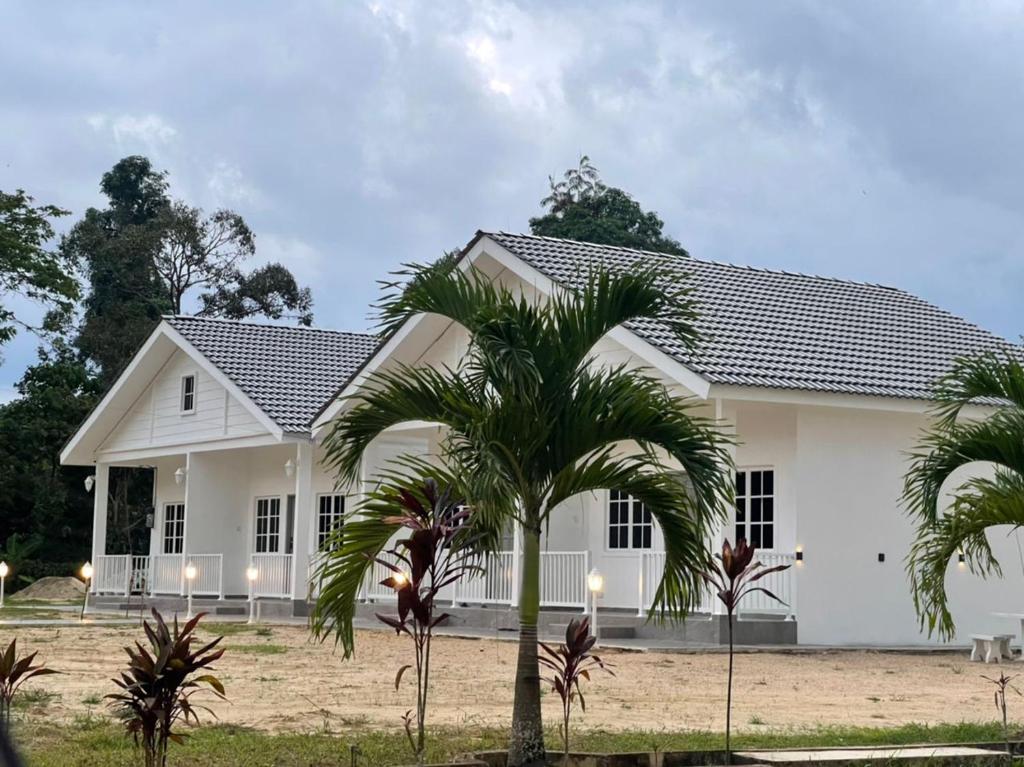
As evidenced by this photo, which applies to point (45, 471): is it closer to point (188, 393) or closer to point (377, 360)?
point (188, 393)

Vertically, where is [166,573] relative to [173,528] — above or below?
below

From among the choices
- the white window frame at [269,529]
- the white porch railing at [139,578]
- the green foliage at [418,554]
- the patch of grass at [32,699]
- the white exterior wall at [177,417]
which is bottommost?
the patch of grass at [32,699]

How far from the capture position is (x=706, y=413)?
67.3 ft

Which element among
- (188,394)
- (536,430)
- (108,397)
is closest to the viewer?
(536,430)

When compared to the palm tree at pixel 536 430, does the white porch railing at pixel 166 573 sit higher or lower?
lower

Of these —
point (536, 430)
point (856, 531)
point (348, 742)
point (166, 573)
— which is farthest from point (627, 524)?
point (536, 430)

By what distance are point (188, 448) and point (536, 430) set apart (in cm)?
2188

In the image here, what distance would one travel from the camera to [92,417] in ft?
101

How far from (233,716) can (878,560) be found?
11142mm

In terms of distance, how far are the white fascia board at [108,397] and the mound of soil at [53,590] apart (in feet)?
17.9

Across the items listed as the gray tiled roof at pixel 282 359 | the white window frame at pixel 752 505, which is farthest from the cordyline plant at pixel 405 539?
the gray tiled roof at pixel 282 359

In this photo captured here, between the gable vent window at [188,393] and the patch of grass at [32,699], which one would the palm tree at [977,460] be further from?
the gable vent window at [188,393]

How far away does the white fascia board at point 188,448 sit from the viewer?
86.2 feet

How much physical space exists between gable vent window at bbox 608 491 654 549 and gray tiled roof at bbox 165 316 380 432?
625 cm
